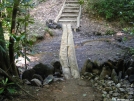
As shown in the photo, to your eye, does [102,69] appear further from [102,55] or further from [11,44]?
[102,55]

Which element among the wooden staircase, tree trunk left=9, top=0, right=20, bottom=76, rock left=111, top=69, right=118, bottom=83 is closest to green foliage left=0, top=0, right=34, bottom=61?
tree trunk left=9, top=0, right=20, bottom=76

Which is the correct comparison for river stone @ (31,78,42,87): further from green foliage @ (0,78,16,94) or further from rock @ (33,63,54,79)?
green foliage @ (0,78,16,94)

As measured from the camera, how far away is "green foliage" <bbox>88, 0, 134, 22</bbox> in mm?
11646

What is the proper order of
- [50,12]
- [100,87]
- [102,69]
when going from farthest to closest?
1. [50,12]
2. [102,69]
3. [100,87]

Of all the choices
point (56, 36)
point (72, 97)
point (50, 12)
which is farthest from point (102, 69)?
point (50, 12)

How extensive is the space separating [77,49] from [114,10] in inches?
190

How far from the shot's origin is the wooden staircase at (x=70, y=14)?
38.9ft

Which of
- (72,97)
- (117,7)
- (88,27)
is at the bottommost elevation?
(72,97)

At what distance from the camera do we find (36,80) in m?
4.13

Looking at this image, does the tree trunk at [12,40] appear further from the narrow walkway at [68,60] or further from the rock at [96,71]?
the rock at [96,71]

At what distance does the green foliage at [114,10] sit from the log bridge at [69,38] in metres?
1.19

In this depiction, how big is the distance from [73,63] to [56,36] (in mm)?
5003

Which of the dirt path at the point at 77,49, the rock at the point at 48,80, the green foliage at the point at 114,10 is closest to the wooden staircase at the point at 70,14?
the dirt path at the point at 77,49

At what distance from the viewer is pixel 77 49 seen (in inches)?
322
